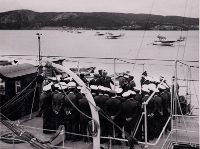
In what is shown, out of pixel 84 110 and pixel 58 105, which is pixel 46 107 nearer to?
pixel 58 105

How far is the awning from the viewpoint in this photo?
9.27m

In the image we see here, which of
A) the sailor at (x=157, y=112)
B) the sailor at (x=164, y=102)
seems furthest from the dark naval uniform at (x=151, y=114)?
the sailor at (x=164, y=102)

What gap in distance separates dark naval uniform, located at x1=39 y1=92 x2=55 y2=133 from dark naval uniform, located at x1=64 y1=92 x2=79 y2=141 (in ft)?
2.04

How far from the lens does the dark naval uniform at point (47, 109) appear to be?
7922mm

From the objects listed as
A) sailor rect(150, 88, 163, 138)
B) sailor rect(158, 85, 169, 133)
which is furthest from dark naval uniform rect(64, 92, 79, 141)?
sailor rect(158, 85, 169, 133)

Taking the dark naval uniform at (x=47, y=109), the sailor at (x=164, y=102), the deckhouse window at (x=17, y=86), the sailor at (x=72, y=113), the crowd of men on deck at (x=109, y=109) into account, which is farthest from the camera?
the deckhouse window at (x=17, y=86)

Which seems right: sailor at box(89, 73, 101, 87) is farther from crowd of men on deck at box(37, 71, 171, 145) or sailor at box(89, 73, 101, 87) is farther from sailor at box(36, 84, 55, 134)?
sailor at box(36, 84, 55, 134)

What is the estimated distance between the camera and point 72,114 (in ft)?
24.9

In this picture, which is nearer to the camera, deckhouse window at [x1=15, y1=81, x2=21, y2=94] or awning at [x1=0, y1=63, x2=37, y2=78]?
awning at [x1=0, y1=63, x2=37, y2=78]

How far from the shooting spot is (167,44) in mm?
73688

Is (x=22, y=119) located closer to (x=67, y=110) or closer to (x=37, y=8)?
(x=67, y=110)

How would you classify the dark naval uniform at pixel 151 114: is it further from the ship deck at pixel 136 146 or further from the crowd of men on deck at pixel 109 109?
the ship deck at pixel 136 146

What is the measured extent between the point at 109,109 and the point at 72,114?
1047mm

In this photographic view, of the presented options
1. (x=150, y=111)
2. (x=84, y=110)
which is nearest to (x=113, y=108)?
(x=84, y=110)
